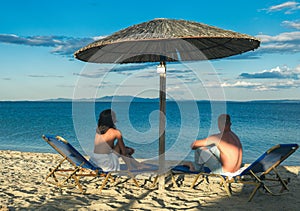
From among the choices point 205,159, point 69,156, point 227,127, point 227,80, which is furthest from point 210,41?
point 227,80

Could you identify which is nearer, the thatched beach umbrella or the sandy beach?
the thatched beach umbrella

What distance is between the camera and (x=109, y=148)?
4.69 m

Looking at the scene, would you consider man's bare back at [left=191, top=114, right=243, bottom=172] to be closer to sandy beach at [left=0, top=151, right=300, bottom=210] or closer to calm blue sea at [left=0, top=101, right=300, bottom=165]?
sandy beach at [left=0, top=151, right=300, bottom=210]

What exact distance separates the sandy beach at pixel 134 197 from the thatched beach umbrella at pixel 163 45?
453mm

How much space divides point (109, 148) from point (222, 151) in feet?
5.04

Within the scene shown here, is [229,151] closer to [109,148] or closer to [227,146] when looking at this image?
[227,146]

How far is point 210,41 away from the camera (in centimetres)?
471

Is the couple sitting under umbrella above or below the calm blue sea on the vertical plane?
above

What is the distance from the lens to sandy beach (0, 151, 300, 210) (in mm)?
3822

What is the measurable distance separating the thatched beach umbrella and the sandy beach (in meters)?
0.45

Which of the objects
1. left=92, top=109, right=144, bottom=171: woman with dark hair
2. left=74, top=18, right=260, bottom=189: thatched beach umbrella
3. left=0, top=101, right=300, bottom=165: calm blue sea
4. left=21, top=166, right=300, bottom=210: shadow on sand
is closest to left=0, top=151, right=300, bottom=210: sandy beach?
left=21, top=166, right=300, bottom=210: shadow on sand

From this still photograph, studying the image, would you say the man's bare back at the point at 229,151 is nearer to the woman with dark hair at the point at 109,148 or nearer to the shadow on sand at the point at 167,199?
the shadow on sand at the point at 167,199

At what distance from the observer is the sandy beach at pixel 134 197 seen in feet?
12.5

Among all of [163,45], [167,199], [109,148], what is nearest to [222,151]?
[167,199]
